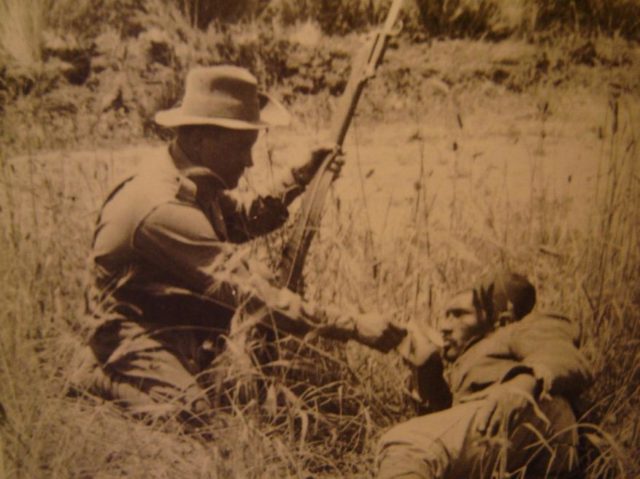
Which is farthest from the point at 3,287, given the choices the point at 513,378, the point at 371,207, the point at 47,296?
the point at 513,378

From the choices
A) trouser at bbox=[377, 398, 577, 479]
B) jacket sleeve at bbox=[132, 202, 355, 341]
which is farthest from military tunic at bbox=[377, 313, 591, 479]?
jacket sleeve at bbox=[132, 202, 355, 341]

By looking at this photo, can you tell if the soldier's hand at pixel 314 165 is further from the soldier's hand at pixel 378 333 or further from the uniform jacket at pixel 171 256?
the soldier's hand at pixel 378 333

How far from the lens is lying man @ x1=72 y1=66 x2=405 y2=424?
1524 millimetres

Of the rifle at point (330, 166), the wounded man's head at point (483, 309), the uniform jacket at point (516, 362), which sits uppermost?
the rifle at point (330, 166)

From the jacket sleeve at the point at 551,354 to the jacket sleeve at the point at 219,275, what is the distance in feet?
1.06

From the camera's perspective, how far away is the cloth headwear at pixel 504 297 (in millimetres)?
1524

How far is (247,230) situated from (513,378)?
1.98ft

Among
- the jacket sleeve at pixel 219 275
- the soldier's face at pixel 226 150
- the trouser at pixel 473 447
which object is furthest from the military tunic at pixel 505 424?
the soldier's face at pixel 226 150

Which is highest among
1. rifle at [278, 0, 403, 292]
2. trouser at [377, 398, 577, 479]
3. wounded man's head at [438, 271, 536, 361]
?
rifle at [278, 0, 403, 292]

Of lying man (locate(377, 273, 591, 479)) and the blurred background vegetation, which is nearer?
lying man (locate(377, 273, 591, 479))

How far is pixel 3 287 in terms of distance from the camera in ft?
5.36

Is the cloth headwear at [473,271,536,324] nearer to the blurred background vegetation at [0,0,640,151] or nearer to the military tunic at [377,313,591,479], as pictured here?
the military tunic at [377,313,591,479]

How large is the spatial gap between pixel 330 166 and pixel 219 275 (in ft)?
1.01

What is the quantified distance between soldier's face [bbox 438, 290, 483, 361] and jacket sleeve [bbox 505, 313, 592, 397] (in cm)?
8
